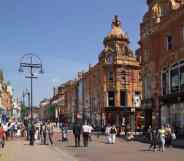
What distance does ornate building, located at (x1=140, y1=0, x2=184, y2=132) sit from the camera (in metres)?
46.7

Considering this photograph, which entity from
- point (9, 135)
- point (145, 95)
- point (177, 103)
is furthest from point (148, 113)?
point (9, 135)

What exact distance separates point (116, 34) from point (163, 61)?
3378 centimetres

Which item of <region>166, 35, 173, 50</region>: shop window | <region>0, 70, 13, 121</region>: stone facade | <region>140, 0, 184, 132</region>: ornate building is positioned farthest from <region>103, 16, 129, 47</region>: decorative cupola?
<region>166, 35, 173, 50</region>: shop window

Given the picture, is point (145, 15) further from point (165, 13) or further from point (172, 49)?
point (172, 49)

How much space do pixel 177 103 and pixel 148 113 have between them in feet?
33.6

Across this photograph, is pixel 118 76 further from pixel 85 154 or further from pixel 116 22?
pixel 85 154

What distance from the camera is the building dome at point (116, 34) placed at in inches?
3285

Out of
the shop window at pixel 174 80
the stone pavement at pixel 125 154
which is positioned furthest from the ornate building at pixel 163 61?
the stone pavement at pixel 125 154

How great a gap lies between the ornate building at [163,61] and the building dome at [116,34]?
2583cm

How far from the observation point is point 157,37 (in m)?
52.3

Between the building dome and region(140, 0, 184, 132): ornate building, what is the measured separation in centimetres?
2583

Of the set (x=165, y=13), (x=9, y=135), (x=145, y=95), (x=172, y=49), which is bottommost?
(x=9, y=135)

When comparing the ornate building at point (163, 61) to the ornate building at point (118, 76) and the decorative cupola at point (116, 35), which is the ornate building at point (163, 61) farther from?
the decorative cupola at point (116, 35)

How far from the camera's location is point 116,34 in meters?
83.8
